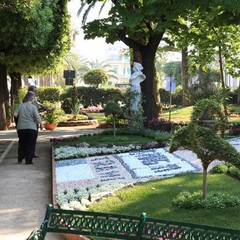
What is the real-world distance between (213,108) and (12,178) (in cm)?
518

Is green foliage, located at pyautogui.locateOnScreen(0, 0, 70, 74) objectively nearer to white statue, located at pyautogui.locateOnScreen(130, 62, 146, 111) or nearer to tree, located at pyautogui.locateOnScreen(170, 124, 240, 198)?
white statue, located at pyautogui.locateOnScreen(130, 62, 146, 111)

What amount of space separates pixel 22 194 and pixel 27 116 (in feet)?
11.1

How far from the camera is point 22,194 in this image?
8352 mm

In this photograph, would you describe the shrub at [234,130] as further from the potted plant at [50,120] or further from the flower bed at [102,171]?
the potted plant at [50,120]

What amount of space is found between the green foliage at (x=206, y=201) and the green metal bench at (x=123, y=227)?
250cm

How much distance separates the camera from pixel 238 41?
22.3 metres

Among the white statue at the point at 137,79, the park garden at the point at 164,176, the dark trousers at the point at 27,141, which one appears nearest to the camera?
the park garden at the point at 164,176

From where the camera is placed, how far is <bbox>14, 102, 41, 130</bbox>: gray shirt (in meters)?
11.4

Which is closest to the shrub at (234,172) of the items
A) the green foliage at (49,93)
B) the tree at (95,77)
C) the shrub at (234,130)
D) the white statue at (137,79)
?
the shrub at (234,130)

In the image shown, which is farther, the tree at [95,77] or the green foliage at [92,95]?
the tree at [95,77]

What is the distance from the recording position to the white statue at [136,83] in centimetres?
1733

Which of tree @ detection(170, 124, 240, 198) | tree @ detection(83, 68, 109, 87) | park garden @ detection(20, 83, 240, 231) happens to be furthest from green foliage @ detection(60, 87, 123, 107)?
tree @ detection(170, 124, 240, 198)

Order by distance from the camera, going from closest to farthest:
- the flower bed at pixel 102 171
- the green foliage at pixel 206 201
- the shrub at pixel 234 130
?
the green foliage at pixel 206 201, the flower bed at pixel 102 171, the shrub at pixel 234 130

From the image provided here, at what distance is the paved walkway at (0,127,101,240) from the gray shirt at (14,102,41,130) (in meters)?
0.99
